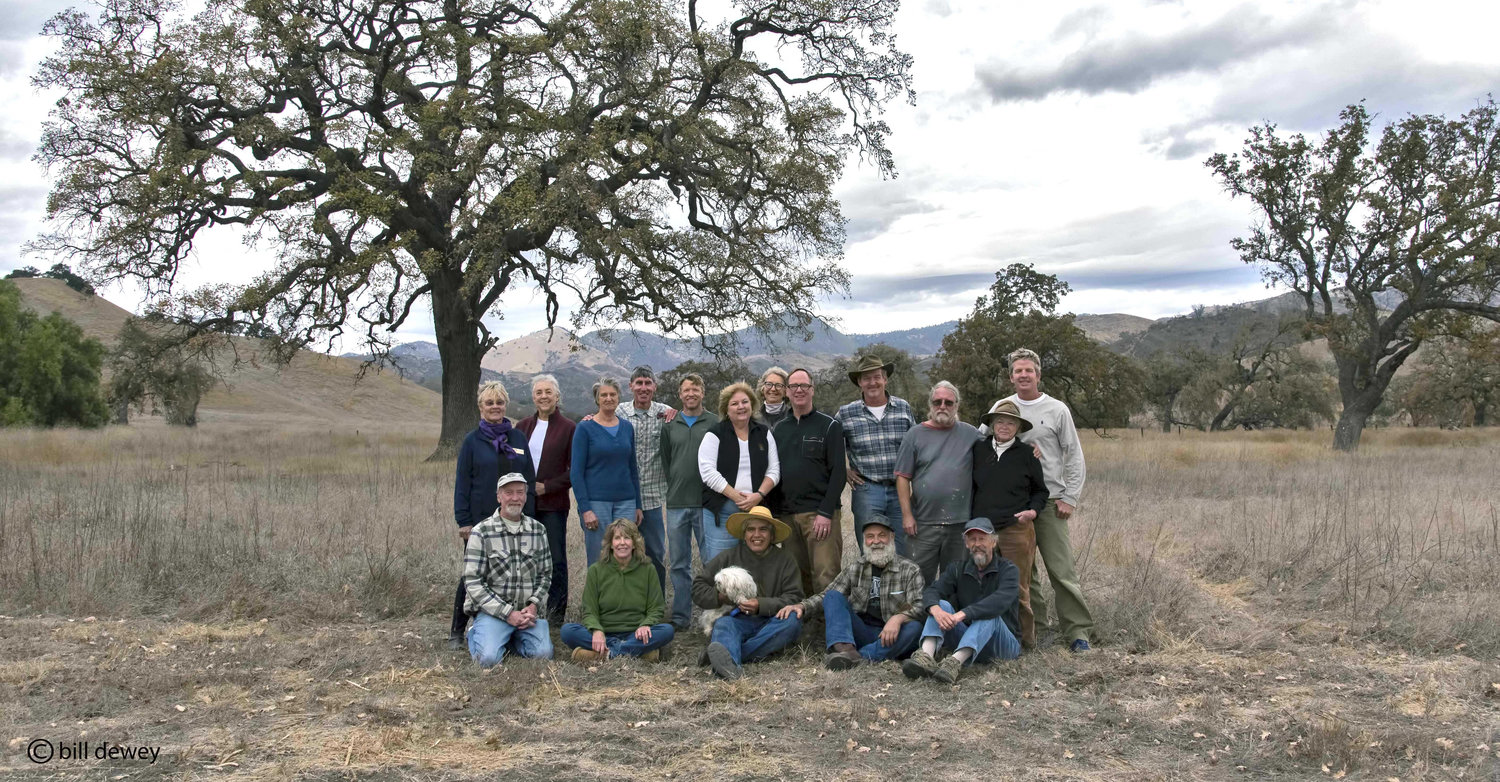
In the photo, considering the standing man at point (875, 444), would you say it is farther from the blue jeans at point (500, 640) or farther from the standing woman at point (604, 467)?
the blue jeans at point (500, 640)

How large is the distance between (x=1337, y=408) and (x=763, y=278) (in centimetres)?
4482

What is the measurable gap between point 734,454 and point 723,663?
1394 millimetres

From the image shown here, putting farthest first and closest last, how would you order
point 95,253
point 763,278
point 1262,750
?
point 763,278 < point 95,253 < point 1262,750

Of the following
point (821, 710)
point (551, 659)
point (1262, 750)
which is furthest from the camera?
point (551, 659)

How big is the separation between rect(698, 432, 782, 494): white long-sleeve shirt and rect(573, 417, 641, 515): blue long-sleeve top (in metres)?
0.60

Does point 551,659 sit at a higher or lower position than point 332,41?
lower

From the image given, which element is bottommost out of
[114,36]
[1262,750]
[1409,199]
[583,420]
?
[1262,750]

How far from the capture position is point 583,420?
20.3 feet

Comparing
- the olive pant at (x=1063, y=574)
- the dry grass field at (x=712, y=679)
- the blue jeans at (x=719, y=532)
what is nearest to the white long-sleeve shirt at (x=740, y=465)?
the blue jeans at (x=719, y=532)

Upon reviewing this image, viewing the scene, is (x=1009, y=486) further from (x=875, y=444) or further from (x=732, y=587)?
(x=732, y=587)

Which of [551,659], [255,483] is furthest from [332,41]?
[551,659]

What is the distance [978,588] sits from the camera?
5.41 meters

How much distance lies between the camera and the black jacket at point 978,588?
5305 millimetres

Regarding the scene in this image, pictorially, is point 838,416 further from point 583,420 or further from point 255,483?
point 255,483
